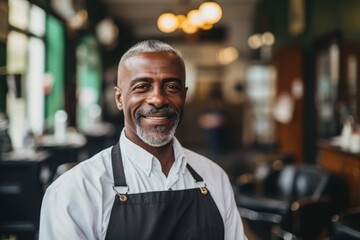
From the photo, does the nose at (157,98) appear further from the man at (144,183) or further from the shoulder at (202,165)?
the shoulder at (202,165)

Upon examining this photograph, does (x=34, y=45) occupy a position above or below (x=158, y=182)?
above

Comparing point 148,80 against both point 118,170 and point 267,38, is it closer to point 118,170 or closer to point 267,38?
point 118,170

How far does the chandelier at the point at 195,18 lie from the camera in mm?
7008

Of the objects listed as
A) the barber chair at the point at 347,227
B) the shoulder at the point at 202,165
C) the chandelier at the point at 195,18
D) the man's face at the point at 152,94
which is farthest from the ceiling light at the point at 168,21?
the man's face at the point at 152,94

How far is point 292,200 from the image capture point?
420 centimetres

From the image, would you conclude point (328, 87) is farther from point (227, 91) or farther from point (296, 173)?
point (227, 91)

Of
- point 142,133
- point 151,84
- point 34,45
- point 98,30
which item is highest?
point 98,30

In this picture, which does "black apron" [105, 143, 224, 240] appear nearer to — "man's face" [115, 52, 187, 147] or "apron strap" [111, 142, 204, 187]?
"apron strap" [111, 142, 204, 187]

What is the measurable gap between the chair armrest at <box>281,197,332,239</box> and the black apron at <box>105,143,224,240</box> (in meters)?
2.43

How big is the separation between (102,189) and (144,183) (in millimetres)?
117

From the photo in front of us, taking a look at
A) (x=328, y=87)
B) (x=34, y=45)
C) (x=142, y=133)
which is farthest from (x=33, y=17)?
(x=142, y=133)

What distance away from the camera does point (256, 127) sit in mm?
12234

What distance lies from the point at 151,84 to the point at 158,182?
262 mm

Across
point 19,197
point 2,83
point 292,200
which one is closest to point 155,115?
point 292,200
